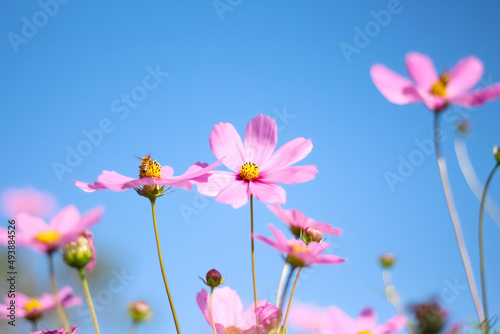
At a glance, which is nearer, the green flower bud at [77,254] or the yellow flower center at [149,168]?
the green flower bud at [77,254]

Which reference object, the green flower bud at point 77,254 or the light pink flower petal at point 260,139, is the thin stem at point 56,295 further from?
the light pink flower petal at point 260,139

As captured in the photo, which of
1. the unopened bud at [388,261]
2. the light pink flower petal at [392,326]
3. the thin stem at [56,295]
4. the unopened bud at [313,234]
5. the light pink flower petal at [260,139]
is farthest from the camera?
the unopened bud at [388,261]

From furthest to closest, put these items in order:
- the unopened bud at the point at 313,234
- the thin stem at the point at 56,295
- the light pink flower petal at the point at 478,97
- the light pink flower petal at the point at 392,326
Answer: the unopened bud at the point at 313,234
the light pink flower petal at the point at 392,326
the light pink flower petal at the point at 478,97
the thin stem at the point at 56,295

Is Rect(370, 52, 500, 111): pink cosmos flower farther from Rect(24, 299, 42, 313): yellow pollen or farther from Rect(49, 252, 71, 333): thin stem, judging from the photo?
Rect(24, 299, 42, 313): yellow pollen

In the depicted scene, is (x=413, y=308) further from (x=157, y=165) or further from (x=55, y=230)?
(x=55, y=230)

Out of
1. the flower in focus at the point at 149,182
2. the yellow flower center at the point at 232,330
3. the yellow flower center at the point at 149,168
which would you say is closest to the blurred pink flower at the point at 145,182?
the flower in focus at the point at 149,182

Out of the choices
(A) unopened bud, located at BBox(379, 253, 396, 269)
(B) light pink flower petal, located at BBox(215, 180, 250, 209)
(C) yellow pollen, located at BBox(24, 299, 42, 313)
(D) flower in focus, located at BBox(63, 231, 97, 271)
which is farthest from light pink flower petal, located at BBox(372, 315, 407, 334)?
(A) unopened bud, located at BBox(379, 253, 396, 269)

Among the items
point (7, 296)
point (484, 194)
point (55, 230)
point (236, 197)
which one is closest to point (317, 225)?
point (236, 197)
